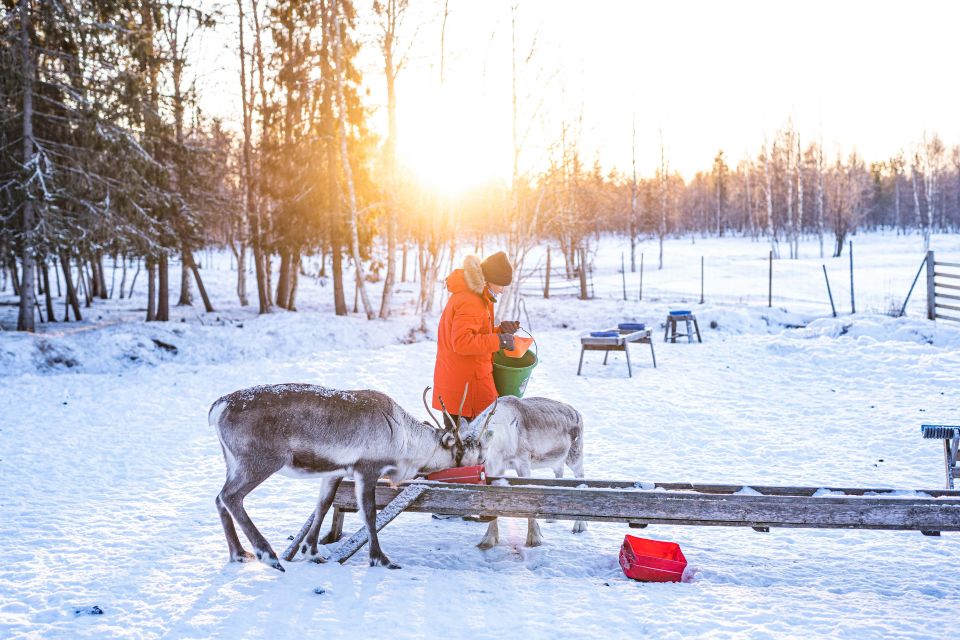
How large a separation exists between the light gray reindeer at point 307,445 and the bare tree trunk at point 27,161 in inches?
632

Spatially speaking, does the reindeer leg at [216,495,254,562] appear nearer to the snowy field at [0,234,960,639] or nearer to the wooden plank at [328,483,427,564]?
the snowy field at [0,234,960,639]

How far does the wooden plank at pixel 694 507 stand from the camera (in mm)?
4555

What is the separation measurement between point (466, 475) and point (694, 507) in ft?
5.26

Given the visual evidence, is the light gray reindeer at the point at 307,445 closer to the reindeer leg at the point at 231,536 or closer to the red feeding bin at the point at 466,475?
the reindeer leg at the point at 231,536

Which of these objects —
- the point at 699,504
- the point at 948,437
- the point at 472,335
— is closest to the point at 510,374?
the point at 472,335

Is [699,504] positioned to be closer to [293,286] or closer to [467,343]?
[467,343]

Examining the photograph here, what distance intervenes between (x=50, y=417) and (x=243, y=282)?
20.3 meters

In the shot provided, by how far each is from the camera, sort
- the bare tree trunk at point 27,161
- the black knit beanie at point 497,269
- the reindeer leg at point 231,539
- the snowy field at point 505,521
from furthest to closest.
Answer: the bare tree trunk at point 27,161
the black knit beanie at point 497,269
the reindeer leg at point 231,539
the snowy field at point 505,521

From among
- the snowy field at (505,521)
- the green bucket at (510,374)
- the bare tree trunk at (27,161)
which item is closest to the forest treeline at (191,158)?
the bare tree trunk at (27,161)

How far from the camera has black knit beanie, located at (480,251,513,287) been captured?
5.66 metres

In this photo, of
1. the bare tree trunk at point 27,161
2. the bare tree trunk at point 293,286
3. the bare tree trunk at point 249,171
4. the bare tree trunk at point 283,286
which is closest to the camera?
the bare tree trunk at point 27,161

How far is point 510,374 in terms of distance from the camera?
6.46 metres

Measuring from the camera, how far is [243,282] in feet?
99.3

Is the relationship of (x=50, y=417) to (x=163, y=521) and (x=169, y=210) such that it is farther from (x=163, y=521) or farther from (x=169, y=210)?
(x=169, y=210)
